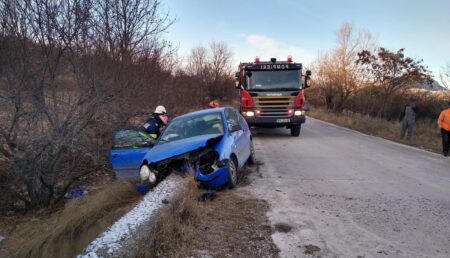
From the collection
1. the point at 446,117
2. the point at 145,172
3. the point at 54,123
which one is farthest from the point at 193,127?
the point at 446,117

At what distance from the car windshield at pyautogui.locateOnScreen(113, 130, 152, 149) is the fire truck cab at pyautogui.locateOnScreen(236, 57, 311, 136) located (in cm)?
671

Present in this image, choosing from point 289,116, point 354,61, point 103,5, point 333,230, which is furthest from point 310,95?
point 333,230

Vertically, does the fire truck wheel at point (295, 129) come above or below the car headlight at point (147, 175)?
below

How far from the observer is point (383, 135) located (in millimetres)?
15945

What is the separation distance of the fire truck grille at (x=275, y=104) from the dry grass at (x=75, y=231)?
7.95m

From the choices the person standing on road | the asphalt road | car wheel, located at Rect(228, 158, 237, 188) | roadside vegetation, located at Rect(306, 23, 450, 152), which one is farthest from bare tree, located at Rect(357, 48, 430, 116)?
car wheel, located at Rect(228, 158, 237, 188)

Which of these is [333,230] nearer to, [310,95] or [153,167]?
[153,167]

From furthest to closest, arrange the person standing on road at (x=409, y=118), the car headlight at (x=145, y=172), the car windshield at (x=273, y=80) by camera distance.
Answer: the person standing on road at (x=409, y=118) → the car windshield at (x=273, y=80) → the car headlight at (x=145, y=172)

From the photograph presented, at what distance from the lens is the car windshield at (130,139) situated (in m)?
7.13

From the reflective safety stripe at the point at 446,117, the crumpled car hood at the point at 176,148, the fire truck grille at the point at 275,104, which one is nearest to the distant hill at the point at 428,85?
the reflective safety stripe at the point at 446,117

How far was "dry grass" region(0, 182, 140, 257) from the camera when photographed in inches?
193

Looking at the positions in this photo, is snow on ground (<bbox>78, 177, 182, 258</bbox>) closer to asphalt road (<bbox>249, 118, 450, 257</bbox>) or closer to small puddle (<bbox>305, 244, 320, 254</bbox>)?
asphalt road (<bbox>249, 118, 450, 257</bbox>)

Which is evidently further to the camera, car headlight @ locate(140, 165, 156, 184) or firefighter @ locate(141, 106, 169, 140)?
firefighter @ locate(141, 106, 169, 140)

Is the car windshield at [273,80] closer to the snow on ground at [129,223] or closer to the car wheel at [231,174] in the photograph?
the car wheel at [231,174]
